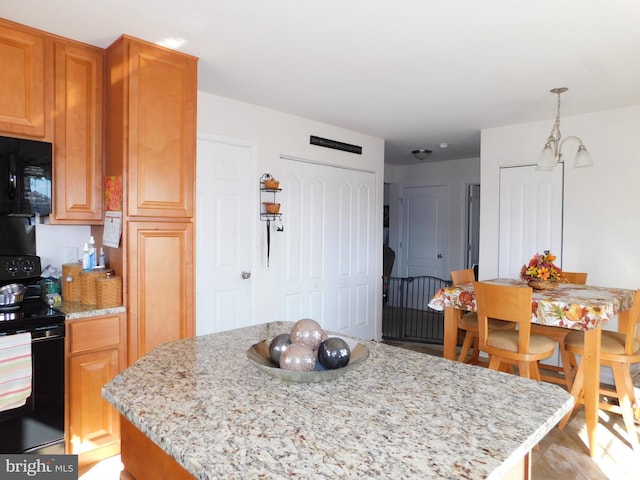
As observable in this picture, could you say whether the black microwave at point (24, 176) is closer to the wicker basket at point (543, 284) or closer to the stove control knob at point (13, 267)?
the stove control knob at point (13, 267)

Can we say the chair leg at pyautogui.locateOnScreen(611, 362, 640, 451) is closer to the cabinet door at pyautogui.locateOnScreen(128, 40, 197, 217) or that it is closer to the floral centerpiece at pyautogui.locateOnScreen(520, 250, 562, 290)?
the floral centerpiece at pyautogui.locateOnScreen(520, 250, 562, 290)

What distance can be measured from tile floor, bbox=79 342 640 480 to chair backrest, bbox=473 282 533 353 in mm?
621

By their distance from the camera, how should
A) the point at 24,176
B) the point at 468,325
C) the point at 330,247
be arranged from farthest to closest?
the point at 330,247, the point at 468,325, the point at 24,176

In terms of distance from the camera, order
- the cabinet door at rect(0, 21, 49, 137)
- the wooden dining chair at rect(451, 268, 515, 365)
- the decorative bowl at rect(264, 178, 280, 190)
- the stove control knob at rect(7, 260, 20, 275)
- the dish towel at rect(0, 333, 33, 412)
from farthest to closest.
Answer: the decorative bowl at rect(264, 178, 280, 190), the wooden dining chair at rect(451, 268, 515, 365), the stove control knob at rect(7, 260, 20, 275), the cabinet door at rect(0, 21, 49, 137), the dish towel at rect(0, 333, 33, 412)

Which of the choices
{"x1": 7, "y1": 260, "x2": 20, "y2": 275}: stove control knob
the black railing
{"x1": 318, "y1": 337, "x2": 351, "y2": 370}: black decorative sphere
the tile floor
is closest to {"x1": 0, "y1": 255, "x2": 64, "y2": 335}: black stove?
{"x1": 7, "y1": 260, "x2": 20, "y2": 275}: stove control knob

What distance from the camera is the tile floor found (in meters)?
2.28

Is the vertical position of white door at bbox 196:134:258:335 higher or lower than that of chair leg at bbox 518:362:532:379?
higher

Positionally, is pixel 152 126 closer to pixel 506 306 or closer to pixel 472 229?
pixel 506 306

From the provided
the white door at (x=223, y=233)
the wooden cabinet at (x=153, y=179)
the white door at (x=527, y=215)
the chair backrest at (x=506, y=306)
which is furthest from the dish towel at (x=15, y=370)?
the white door at (x=527, y=215)

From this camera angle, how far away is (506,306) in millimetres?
2666

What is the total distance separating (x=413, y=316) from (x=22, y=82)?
19.0ft

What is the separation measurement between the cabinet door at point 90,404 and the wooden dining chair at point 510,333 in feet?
7.46

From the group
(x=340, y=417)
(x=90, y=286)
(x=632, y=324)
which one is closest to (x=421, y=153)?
(x=632, y=324)

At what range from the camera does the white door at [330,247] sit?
407 centimetres
